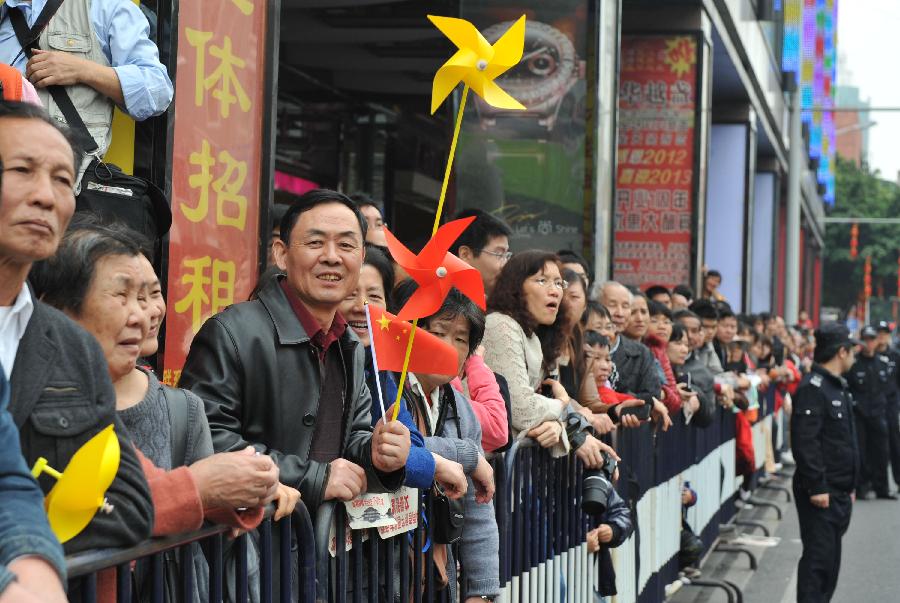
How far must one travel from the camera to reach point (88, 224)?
330 centimetres

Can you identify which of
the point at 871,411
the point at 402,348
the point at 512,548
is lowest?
the point at 871,411

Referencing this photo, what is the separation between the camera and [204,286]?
595 centimetres

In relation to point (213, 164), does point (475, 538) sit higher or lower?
lower

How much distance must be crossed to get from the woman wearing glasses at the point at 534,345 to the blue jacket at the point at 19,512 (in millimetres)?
3578

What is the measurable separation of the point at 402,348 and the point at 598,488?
2570mm

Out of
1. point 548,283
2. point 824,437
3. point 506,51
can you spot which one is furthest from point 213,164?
point 824,437

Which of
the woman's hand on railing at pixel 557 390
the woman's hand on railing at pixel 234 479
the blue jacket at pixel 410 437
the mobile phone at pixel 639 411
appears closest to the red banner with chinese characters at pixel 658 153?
the mobile phone at pixel 639 411

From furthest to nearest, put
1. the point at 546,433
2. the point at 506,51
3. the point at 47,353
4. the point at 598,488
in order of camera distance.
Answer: the point at 598,488 → the point at 546,433 → the point at 506,51 → the point at 47,353

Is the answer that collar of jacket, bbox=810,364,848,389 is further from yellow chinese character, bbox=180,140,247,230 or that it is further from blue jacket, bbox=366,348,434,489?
blue jacket, bbox=366,348,434,489

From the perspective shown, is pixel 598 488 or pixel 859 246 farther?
pixel 859 246

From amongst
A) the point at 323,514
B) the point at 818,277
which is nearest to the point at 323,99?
the point at 323,514

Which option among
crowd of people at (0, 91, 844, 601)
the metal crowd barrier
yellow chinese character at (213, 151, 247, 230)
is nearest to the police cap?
the metal crowd barrier

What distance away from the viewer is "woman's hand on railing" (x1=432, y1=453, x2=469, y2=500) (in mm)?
4176

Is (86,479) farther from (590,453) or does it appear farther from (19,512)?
(590,453)
